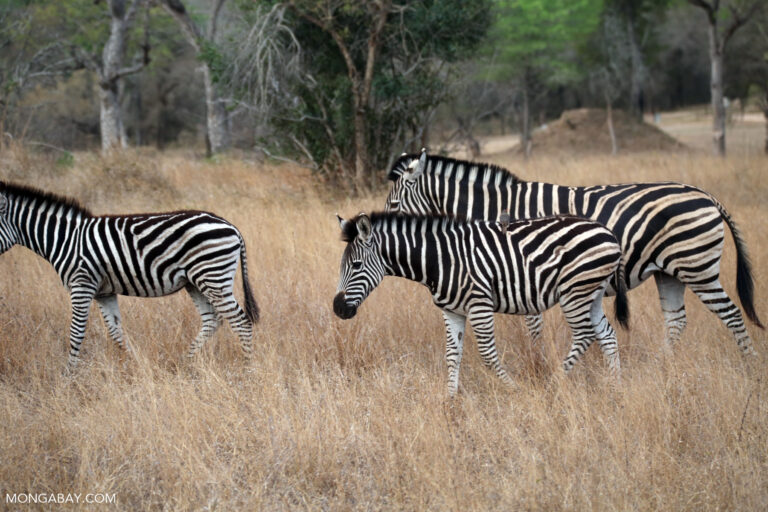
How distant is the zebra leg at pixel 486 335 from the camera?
16.4ft

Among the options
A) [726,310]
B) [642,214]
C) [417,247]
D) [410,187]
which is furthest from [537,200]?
[726,310]

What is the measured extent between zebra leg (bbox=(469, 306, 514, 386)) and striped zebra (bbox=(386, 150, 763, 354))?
86 cm

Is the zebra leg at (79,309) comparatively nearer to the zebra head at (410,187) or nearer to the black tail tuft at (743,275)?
the zebra head at (410,187)

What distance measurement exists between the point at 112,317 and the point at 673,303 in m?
4.81

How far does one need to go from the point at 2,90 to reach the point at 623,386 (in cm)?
1827

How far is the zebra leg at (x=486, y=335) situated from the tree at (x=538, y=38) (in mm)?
22942

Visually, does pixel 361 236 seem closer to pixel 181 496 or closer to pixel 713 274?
pixel 181 496

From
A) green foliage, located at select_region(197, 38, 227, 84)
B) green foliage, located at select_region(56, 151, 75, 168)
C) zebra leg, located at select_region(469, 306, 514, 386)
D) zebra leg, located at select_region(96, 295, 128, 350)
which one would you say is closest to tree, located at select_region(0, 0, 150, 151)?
green foliage, located at select_region(56, 151, 75, 168)

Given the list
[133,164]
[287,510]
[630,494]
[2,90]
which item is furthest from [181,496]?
[2,90]

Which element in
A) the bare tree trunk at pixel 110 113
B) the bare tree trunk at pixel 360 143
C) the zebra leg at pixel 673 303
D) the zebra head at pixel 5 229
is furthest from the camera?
the bare tree trunk at pixel 110 113

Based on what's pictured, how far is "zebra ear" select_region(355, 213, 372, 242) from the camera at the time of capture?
492 cm

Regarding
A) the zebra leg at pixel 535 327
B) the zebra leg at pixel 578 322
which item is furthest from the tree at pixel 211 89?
the zebra leg at pixel 578 322

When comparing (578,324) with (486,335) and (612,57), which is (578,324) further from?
(612,57)

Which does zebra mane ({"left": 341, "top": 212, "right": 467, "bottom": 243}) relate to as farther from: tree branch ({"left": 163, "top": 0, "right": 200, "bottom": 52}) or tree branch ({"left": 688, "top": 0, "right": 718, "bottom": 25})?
tree branch ({"left": 163, "top": 0, "right": 200, "bottom": 52})
